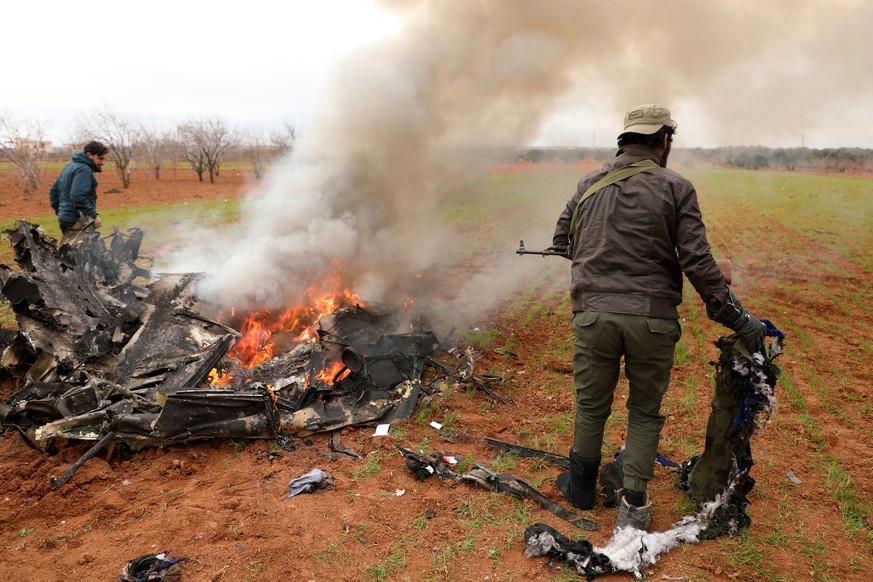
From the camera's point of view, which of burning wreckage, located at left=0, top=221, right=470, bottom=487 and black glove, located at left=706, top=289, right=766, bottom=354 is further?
burning wreckage, located at left=0, top=221, right=470, bottom=487

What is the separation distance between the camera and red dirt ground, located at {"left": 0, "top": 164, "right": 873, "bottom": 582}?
282cm

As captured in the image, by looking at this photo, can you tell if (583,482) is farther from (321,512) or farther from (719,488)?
(321,512)

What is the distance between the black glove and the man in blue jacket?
A: 718cm

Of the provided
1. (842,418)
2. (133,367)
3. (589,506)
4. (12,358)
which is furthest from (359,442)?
(842,418)

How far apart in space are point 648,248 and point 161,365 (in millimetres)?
4373

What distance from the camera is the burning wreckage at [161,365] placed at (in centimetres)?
407

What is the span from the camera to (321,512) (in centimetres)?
329

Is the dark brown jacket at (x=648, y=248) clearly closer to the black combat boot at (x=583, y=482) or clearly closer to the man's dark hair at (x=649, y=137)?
the man's dark hair at (x=649, y=137)

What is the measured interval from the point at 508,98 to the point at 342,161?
3297 millimetres

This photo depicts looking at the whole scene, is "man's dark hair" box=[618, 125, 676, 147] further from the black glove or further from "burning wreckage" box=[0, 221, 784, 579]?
"burning wreckage" box=[0, 221, 784, 579]

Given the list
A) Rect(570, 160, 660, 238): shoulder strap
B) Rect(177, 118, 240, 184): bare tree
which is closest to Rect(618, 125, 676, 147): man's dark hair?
Rect(570, 160, 660, 238): shoulder strap

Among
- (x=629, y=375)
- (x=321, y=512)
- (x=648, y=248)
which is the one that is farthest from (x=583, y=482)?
(x=321, y=512)

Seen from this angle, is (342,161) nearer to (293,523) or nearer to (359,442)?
(359,442)

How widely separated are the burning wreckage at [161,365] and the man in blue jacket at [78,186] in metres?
0.81
